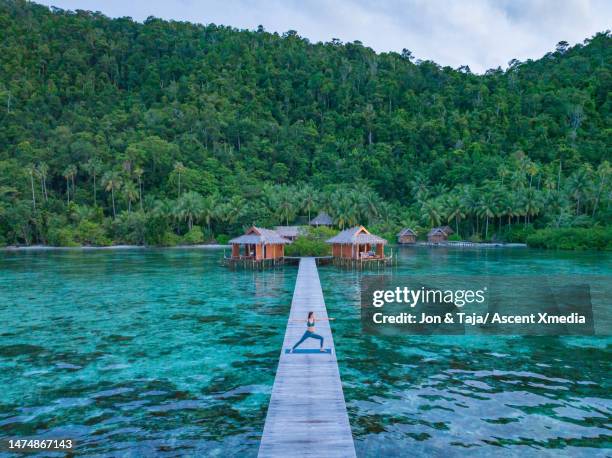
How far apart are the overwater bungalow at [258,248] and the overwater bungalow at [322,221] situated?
25.8m

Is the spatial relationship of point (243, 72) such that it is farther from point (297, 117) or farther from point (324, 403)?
point (324, 403)

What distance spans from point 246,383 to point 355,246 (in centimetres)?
2910

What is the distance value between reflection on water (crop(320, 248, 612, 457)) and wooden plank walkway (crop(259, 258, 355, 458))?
27.3 inches

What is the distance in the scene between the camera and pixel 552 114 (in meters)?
103

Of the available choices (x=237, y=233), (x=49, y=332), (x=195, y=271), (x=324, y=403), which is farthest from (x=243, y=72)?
(x=324, y=403)

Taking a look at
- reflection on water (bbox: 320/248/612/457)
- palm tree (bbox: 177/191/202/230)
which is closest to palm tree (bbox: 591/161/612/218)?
palm tree (bbox: 177/191/202/230)

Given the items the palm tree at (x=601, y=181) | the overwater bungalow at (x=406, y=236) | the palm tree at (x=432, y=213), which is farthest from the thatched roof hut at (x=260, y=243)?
the palm tree at (x=601, y=181)

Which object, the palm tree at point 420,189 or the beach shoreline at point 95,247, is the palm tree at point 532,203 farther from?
the beach shoreline at point 95,247

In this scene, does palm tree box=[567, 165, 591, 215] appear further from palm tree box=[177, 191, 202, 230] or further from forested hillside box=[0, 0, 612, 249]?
palm tree box=[177, 191, 202, 230]

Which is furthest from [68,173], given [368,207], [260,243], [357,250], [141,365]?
[141,365]

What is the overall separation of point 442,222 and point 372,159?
27.7 metres

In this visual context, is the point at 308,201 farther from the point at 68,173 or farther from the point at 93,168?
the point at 68,173

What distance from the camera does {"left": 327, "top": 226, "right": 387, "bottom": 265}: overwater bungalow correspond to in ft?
129

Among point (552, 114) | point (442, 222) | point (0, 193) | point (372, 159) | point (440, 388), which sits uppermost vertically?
point (552, 114)
